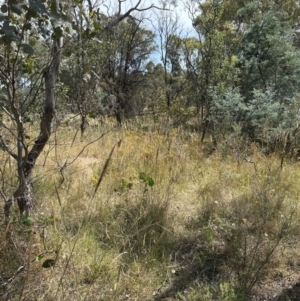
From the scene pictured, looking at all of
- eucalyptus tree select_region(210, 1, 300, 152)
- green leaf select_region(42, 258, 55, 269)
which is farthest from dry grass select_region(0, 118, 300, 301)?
eucalyptus tree select_region(210, 1, 300, 152)

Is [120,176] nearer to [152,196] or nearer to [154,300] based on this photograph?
[152,196]

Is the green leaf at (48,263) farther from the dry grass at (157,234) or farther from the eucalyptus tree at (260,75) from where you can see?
the eucalyptus tree at (260,75)

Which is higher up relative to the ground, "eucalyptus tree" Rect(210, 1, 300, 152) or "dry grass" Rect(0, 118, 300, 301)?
"eucalyptus tree" Rect(210, 1, 300, 152)

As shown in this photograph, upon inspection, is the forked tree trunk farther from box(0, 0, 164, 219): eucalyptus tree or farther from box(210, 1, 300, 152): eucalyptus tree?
box(210, 1, 300, 152): eucalyptus tree

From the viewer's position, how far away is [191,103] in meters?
11.6

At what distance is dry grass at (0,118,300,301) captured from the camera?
166 centimetres

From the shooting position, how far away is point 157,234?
2191 millimetres

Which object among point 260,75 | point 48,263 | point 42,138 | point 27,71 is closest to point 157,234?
point 48,263

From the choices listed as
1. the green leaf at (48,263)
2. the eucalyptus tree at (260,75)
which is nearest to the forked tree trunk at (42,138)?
the green leaf at (48,263)

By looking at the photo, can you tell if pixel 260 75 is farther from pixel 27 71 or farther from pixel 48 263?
pixel 48 263

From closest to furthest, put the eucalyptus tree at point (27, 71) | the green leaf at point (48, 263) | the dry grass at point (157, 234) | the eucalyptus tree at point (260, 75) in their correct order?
1. the eucalyptus tree at point (27, 71)
2. the green leaf at point (48, 263)
3. the dry grass at point (157, 234)
4. the eucalyptus tree at point (260, 75)

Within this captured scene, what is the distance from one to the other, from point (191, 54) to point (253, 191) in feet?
28.9

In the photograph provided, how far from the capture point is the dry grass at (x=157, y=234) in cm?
166

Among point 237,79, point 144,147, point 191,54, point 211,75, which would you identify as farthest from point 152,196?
point 191,54
